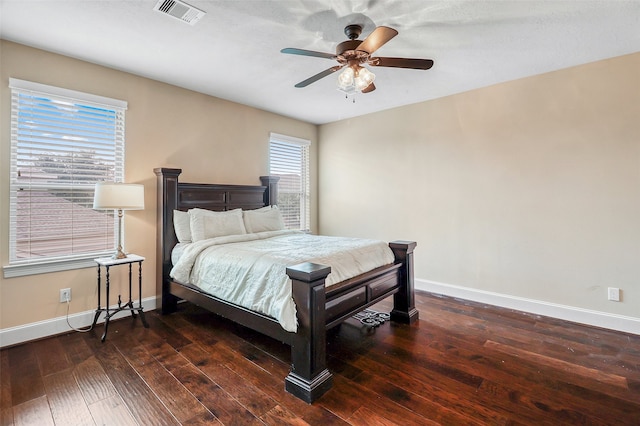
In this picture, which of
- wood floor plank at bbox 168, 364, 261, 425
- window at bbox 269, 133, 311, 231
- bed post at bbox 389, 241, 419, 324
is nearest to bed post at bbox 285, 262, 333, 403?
wood floor plank at bbox 168, 364, 261, 425

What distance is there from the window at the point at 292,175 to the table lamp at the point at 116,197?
2.21m

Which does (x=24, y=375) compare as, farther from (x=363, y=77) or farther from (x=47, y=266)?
(x=363, y=77)

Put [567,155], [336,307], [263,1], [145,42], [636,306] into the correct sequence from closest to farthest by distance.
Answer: [263,1], [336,307], [145,42], [636,306], [567,155]

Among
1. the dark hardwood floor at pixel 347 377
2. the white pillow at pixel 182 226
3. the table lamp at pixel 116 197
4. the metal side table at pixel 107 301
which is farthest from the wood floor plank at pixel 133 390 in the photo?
the white pillow at pixel 182 226

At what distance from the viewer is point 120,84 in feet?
10.5

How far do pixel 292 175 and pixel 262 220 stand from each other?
1.48 m

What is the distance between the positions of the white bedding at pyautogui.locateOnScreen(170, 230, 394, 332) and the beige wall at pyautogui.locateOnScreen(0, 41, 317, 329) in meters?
0.85

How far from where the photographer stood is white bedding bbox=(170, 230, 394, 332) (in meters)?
2.19

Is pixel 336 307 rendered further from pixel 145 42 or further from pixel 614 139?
pixel 614 139

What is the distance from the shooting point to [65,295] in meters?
2.88

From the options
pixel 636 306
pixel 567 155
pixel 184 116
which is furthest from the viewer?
pixel 184 116

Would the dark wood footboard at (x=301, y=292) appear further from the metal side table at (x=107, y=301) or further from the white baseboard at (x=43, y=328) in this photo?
the white baseboard at (x=43, y=328)

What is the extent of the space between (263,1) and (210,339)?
111 inches

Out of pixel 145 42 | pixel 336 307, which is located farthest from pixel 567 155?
pixel 145 42
